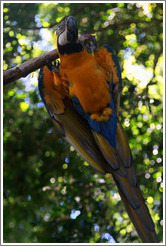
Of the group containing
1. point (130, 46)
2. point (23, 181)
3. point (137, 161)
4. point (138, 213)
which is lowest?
point (23, 181)

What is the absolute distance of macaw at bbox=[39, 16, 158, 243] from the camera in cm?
174

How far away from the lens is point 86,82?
6.05 feet

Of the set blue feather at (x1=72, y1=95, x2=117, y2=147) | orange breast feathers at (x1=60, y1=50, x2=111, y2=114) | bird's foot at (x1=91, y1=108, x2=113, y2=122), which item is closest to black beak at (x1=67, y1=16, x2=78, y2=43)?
orange breast feathers at (x1=60, y1=50, x2=111, y2=114)

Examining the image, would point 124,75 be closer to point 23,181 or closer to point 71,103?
point 71,103

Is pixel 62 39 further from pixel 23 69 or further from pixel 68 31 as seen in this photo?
pixel 23 69

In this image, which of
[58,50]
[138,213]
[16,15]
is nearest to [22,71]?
[58,50]

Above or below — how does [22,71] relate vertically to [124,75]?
above

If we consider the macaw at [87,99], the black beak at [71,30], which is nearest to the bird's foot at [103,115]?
the macaw at [87,99]

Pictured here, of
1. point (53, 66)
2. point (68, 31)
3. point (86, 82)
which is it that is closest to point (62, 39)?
point (68, 31)

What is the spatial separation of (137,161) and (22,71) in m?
1.18

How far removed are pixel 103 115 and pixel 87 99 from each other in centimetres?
14

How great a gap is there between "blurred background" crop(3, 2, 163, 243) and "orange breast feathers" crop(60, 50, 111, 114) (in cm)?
47

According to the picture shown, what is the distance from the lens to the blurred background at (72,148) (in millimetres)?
2229

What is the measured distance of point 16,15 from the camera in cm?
243
